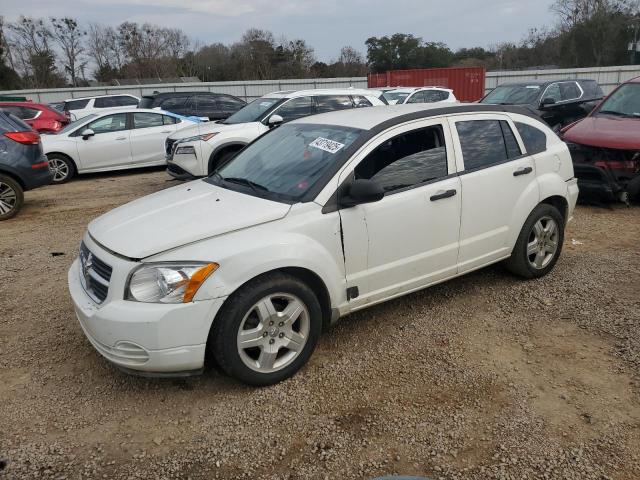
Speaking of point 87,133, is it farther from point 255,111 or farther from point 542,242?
point 542,242

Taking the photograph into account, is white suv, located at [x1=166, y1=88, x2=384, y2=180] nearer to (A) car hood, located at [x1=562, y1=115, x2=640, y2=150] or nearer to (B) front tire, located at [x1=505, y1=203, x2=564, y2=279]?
(A) car hood, located at [x1=562, y1=115, x2=640, y2=150]

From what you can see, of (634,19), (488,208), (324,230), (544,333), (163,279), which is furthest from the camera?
(634,19)

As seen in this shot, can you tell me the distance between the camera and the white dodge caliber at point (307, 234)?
292 cm

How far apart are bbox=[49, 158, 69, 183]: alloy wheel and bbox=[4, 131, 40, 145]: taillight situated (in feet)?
9.47

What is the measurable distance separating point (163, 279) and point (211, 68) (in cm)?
6138

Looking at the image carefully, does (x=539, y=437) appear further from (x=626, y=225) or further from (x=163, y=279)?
(x=626, y=225)

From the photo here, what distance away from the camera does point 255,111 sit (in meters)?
9.44

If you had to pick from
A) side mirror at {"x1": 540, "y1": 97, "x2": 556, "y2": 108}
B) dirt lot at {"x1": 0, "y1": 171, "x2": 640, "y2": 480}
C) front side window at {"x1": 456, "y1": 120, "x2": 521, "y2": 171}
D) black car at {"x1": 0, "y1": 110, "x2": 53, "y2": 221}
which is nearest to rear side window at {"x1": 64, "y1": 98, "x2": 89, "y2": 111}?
black car at {"x1": 0, "y1": 110, "x2": 53, "y2": 221}

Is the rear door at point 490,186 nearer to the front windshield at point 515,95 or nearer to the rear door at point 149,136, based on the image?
the front windshield at point 515,95

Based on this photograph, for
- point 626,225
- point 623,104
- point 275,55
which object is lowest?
point 626,225

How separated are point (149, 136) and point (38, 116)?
5.54 meters

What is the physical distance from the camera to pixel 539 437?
2744 mm

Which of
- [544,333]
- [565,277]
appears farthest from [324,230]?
[565,277]

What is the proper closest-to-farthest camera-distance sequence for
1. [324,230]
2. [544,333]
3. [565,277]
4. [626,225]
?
[324,230], [544,333], [565,277], [626,225]
